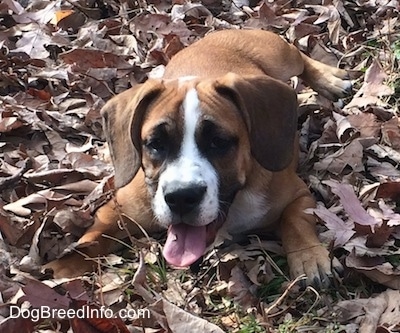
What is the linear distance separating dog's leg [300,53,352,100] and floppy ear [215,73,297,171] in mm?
1571

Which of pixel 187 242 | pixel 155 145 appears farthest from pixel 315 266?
pixel 155 145

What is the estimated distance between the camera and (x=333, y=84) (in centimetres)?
562

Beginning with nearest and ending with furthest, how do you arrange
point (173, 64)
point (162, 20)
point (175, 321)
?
point (175, 321) → point (173, 64) → point (162, 20)

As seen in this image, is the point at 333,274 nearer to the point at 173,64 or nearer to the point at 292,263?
the point at 292,263

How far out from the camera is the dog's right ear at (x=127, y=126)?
4082mm

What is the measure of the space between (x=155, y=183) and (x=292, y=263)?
0.81 meters

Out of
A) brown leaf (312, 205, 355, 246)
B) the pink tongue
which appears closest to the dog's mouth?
the pink tongue

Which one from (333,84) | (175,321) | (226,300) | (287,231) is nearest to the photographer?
(175,321)

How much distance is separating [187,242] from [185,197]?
1.06ft

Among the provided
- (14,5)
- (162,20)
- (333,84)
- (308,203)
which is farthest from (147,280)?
(14,5)

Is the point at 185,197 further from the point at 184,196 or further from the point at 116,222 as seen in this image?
the point at 116,222

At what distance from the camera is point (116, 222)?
4363 millimetres

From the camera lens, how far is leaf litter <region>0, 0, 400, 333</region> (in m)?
3.70

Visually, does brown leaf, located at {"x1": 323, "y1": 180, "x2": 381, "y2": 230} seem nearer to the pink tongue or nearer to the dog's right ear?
the pink tongue
